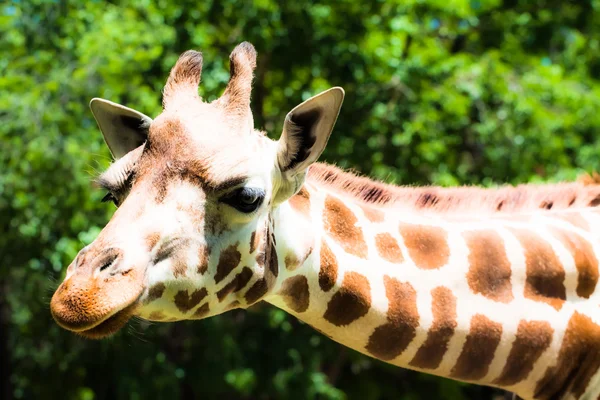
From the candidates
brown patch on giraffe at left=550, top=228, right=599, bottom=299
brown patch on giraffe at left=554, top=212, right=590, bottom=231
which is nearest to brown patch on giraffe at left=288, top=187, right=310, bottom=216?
brown patch on giraffe at left=550, top=228, right=599, bottom=299

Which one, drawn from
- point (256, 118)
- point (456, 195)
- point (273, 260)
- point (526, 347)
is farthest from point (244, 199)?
point (256, 118)

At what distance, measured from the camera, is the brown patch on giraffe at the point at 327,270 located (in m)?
3.20

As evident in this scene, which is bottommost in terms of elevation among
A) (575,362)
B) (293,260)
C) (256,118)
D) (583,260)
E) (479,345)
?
(256,118)

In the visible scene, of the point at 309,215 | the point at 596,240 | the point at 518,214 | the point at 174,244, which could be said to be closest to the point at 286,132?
the point at 309,215

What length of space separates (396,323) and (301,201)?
2.12 feet

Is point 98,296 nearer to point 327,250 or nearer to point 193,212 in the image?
point 193,212

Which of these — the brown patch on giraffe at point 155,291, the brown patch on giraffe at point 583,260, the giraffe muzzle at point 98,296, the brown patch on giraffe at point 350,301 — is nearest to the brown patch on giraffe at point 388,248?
the brown patch on giraffe at point 350,301

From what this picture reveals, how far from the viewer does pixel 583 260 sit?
3588 mm

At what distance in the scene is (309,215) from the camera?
128 inches

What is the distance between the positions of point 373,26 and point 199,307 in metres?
7.31

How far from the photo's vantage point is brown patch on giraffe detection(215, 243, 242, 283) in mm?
2883

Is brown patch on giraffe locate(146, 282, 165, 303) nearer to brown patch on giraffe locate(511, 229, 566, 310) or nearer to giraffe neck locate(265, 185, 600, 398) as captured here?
giraffe neck locate(265, 185, 600, 398)

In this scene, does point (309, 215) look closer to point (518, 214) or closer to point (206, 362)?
point (518, 214)

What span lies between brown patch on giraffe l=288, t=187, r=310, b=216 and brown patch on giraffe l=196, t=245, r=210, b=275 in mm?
510
